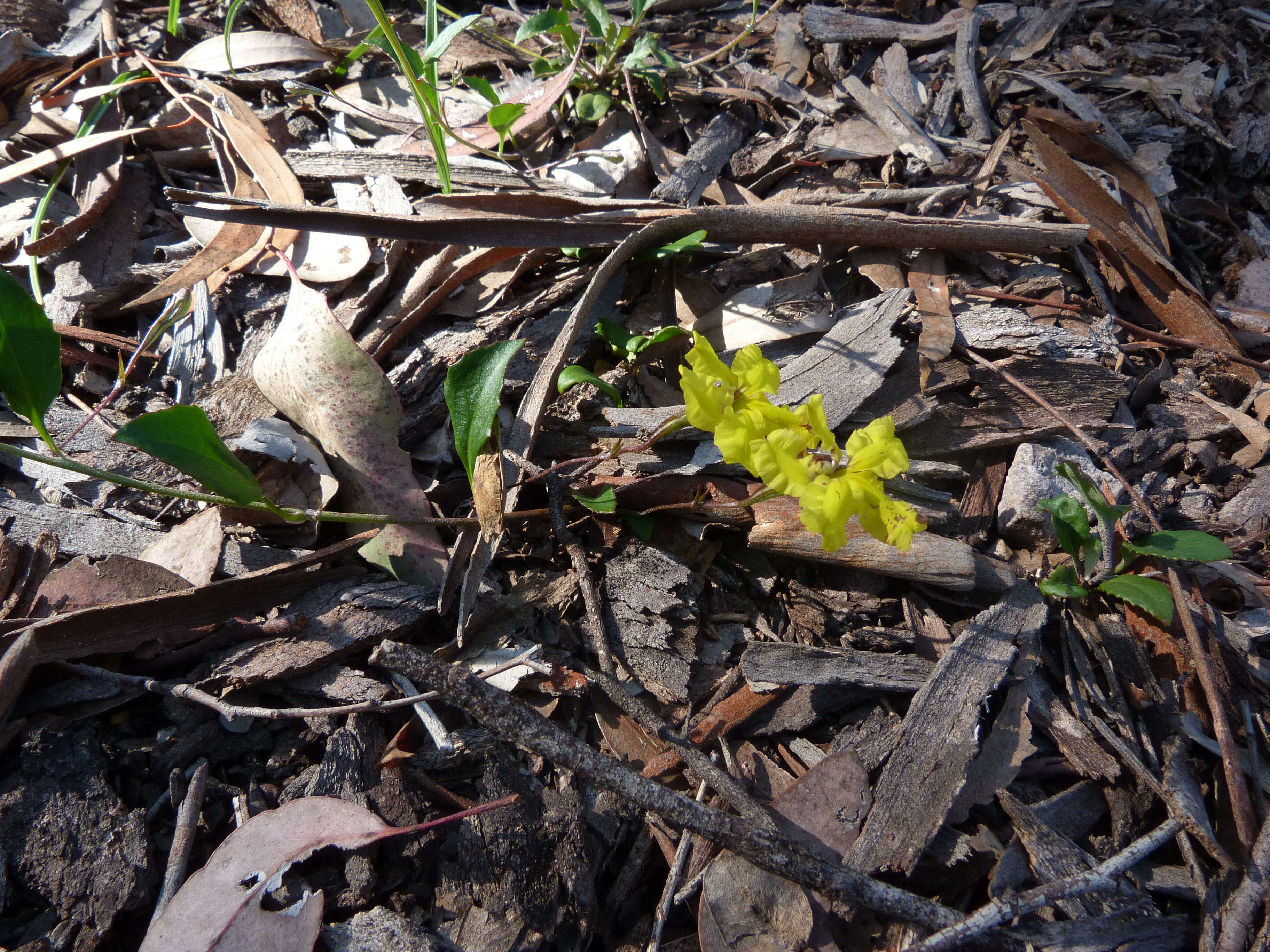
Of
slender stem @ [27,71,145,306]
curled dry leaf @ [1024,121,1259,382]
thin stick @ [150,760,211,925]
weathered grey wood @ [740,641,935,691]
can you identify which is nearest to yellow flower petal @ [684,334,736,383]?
weathered grey wood @ [740,641,935,691]

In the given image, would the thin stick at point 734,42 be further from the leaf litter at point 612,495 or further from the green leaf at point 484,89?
the green leaf at point 484,89

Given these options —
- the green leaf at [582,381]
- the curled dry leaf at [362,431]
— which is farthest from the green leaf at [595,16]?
the curled dry leaf at [362,431]

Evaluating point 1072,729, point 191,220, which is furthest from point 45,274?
point 1072,729

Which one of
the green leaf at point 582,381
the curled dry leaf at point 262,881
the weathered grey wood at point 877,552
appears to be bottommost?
the curled dry leaf at point 262,881

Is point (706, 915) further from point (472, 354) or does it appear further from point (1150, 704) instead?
point (472, 354)

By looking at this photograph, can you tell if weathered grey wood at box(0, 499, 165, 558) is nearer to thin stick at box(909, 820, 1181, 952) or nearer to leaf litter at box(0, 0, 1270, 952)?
leaf litter at box(0, 0, 1270, 952)

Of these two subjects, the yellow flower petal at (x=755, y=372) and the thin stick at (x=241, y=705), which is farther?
the yellow flower petal at (x=755, y=372)

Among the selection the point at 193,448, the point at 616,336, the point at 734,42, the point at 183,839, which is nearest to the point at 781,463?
the point at 616,336

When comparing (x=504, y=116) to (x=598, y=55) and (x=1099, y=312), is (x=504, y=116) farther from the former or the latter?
(x=1099, y=312)
